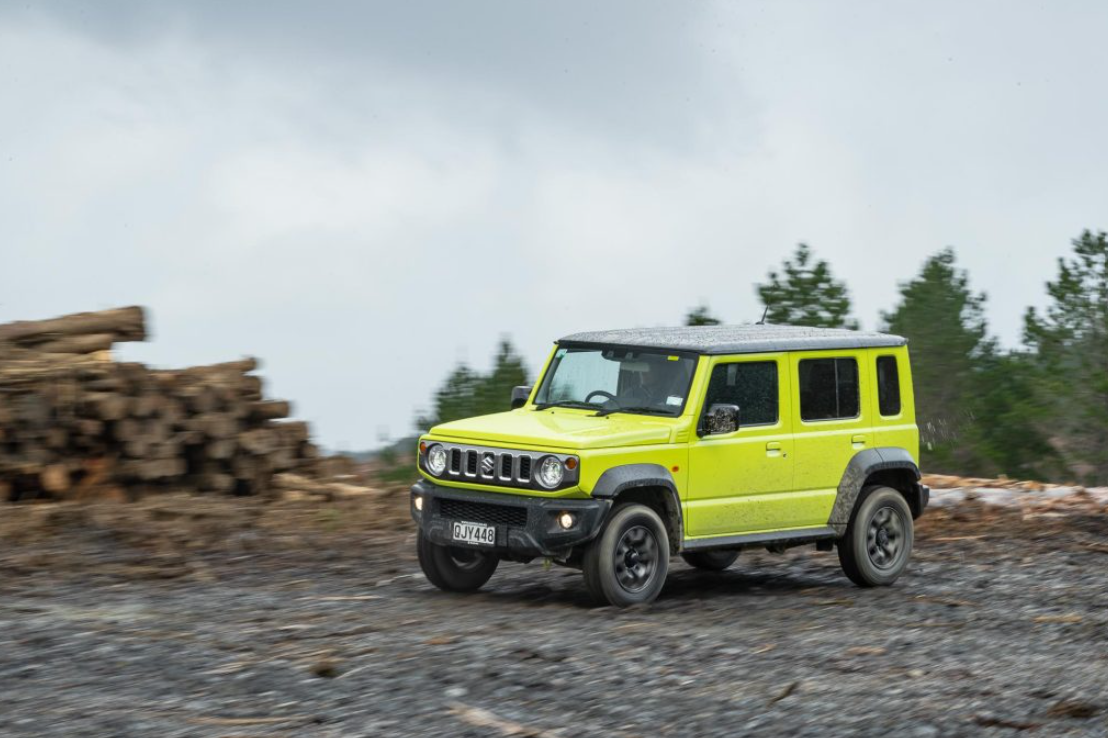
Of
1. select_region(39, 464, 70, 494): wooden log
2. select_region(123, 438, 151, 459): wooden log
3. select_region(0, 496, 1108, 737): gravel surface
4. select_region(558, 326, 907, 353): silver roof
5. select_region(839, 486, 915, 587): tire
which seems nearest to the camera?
select_region(0, 496, 1108, 737): gravel surface

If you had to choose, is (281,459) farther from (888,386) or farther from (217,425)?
(888,386)

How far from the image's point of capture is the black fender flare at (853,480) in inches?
468

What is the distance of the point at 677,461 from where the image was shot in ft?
35.4

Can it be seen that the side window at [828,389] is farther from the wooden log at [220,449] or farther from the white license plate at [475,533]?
the wooden log at [220,449]

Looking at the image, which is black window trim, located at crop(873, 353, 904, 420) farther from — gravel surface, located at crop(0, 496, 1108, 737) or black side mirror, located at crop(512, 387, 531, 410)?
black side mirror, located at crop(512, 387, 531, 410)

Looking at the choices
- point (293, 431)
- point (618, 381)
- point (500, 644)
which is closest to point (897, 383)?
point (618, 381)

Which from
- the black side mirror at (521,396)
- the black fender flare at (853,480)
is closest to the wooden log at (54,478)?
the black side mirror at (521,396)

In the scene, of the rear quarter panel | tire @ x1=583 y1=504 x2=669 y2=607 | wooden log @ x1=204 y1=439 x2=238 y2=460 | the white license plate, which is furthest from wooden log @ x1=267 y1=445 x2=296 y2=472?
the rear quarter panel

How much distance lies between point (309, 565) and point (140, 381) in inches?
126

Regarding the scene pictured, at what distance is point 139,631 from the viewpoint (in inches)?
370

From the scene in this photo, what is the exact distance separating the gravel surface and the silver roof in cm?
188

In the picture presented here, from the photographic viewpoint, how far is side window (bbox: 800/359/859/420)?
11.7 m

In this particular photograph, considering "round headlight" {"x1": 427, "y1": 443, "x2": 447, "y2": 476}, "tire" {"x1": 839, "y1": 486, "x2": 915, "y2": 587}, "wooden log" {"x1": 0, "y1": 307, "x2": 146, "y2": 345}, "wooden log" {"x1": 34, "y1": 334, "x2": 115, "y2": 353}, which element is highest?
"wooden log" {"x1": 0, "y1": 307, "x2": 146, "y2": 345}

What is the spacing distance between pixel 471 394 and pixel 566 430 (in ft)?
40.7
